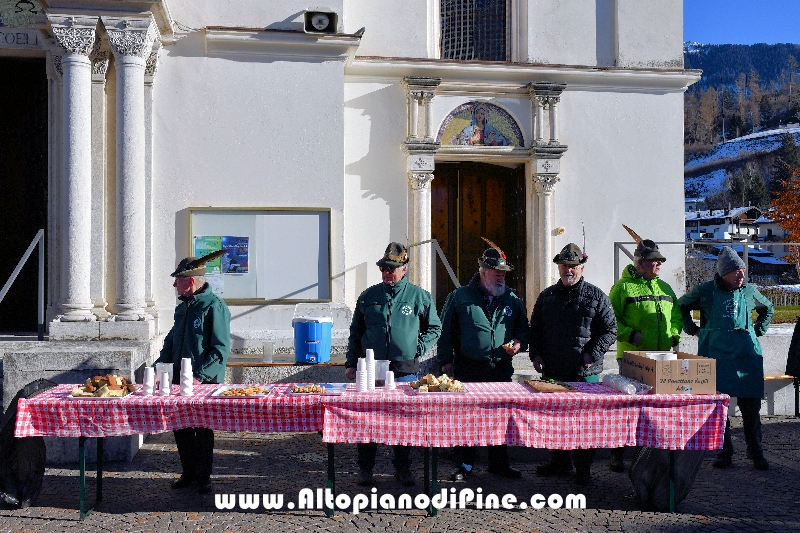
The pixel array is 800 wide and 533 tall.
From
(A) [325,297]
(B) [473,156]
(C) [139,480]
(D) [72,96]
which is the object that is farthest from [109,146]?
(B) [473,156]

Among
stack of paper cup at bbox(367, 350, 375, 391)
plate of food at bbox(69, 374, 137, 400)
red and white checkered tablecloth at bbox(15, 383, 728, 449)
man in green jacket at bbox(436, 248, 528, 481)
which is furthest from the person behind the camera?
man in green jacket at bbox(436, 248, 528, 481)

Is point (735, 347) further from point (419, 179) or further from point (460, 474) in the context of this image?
A: point (419, 179)

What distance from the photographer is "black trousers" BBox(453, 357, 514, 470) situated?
20.1 ft

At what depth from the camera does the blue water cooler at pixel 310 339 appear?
Result: 8031 mm

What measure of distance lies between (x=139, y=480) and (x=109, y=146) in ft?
12.9

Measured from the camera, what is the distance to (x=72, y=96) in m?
8.00

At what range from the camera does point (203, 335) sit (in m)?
5.80

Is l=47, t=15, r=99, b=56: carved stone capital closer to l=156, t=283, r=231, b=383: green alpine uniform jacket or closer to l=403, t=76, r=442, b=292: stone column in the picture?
l=156, t=283, r=231, b=383: green alpine uniform jacket

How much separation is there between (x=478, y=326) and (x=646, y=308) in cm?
154

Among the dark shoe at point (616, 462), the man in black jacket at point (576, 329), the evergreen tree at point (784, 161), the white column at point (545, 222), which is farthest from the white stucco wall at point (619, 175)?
the evergreen tree at point (784, 161)

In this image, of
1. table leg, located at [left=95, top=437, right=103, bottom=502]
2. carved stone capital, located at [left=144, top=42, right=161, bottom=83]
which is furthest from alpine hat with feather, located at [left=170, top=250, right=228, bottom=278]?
carved stone capital, located at [left=144, top=42, right=161, bottom=83]

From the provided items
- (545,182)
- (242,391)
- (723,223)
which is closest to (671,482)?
(242,391)

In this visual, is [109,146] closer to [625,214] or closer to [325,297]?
[325,297]

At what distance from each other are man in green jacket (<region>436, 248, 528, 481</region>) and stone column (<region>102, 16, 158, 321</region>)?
3637 mm
